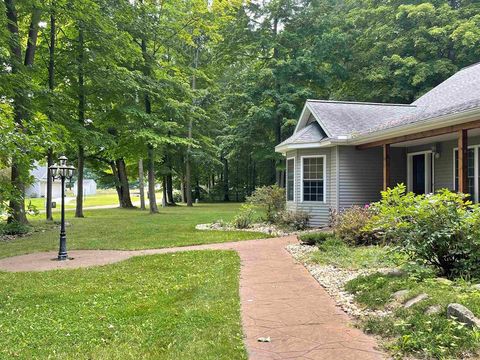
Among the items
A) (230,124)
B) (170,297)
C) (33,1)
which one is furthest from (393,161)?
(230,124)

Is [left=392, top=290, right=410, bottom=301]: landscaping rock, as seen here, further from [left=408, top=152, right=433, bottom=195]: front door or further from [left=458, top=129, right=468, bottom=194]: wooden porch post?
[left=408, top=152, right=433, bottom=195]: front door

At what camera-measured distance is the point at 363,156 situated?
1293 cm

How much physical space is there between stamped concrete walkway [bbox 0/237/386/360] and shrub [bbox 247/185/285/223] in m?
5.44

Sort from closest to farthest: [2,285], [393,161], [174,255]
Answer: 1. [2,285]
2. [174,255]
3. [393,161]

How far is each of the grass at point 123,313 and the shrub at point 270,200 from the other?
22.3 ft

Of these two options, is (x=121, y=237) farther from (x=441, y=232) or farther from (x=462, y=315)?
(x=462, y=315)

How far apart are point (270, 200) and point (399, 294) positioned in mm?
9516

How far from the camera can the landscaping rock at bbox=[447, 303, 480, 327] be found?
3475 mm

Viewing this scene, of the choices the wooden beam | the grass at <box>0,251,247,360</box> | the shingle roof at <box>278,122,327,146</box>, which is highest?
the shingle roof at <box>278,122,327,146</box>

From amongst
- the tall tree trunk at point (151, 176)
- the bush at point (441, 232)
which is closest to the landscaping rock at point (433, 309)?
the bush at point (441, 232)

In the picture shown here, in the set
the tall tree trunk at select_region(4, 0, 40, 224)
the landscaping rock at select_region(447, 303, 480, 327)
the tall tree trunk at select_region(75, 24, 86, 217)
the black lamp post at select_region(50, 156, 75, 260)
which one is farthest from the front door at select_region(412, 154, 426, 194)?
the tall tree trunk at select_region(75, 24, 86, 217)

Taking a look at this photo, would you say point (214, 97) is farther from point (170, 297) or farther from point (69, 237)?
point (170, 297)

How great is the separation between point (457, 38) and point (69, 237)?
20.2 meters

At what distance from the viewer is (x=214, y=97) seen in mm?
29625
